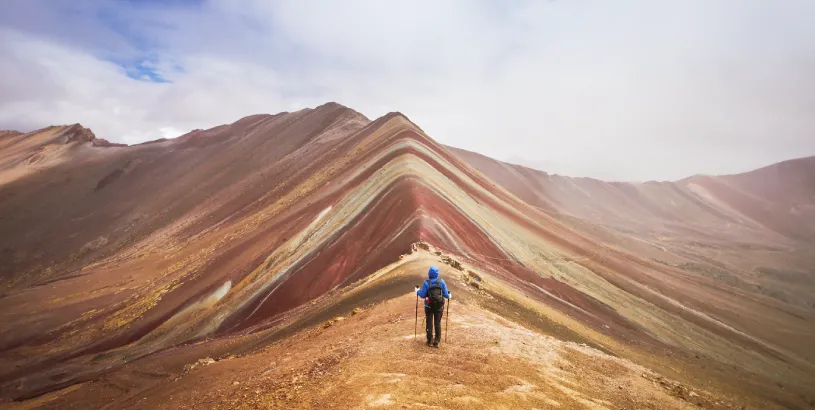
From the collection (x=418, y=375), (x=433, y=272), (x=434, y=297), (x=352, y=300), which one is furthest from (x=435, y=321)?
(x=352, y=300)

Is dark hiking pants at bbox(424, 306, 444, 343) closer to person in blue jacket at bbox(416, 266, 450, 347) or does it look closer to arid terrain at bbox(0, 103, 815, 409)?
person in blue jacket at bbox(416, 266, 450, 347)

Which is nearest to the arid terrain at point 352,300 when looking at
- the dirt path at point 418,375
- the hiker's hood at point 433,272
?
the dirt path at point 418,375

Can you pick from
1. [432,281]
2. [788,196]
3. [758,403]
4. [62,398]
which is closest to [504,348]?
[432,281]

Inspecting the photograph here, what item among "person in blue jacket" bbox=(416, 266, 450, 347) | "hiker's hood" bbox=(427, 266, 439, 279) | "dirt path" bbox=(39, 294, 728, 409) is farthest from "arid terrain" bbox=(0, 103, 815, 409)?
"hiker's hood" bbox=(427, 266, 439, 279)

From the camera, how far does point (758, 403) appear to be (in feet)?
54.9

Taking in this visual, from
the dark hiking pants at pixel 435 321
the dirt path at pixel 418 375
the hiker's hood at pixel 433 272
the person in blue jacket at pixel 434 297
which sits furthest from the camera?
the dark hiking pants at pixel 435 321

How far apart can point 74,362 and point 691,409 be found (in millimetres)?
30398

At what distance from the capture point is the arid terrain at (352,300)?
8.88 meters

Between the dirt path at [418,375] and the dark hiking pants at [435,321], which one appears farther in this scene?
the dark hiking pants at [435,321]

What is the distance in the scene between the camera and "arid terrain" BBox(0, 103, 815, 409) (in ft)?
29.1

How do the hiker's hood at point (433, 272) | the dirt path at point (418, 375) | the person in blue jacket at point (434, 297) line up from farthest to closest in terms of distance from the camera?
the person in blue jacket at point (434, 297) < the hiker's hood at point (433, 272) < the dirt path at point (418, 375)

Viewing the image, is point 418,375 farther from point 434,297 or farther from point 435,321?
point 434,297

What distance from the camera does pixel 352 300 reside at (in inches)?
613

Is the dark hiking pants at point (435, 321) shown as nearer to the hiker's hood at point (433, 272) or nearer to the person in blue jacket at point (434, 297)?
the person in blue jacket at point (434, 297)
